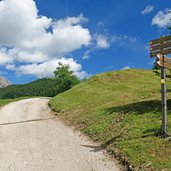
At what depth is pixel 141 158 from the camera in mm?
12609

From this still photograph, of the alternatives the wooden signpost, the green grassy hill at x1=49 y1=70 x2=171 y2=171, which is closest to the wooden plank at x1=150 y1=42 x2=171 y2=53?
the wooden signpost

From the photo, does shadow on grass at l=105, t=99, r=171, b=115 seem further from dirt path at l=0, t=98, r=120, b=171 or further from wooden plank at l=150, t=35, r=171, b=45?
wooden plank at l=150, t=35, r=171, b=45

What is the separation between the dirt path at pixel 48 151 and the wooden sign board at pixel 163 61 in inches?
188

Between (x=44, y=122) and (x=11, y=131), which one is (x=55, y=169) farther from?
(x=44, y=122)

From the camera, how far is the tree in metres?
82.4

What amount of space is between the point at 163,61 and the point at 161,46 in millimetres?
741

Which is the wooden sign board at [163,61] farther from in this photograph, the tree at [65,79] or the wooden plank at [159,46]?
the tree at [65,79]

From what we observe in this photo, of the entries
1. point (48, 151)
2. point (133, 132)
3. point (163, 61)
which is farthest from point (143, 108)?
point (48, 151)

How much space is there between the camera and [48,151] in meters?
15.3

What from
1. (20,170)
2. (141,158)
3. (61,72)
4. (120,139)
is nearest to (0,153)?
(20,170)

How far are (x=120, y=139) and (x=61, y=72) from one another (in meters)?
68.3

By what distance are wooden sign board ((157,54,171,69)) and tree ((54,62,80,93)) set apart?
66941 millimetres

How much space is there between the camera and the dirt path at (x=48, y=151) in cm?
1295

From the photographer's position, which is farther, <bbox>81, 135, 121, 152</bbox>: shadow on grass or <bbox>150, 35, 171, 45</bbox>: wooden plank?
<bbox>81, 135, 121, 152</bbox>: shadow on grass
